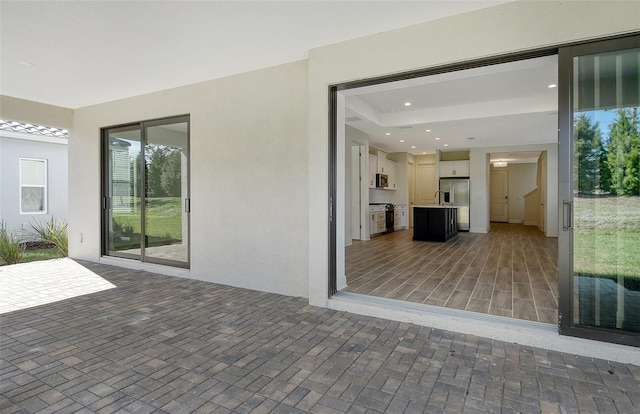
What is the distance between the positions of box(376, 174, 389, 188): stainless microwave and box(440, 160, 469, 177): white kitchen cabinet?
7.49 ft

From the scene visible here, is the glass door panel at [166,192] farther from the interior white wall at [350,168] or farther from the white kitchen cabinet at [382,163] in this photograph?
the white kitchen cabinet at [382,163]

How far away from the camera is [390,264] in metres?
5.43

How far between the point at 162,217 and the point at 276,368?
150 inches

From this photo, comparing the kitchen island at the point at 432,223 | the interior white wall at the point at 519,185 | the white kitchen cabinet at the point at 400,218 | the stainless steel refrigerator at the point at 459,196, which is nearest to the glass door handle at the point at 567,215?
the kitchen island at the point at 432,223

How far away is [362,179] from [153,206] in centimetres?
507

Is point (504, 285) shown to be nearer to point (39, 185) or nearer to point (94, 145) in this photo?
point (94, 145)

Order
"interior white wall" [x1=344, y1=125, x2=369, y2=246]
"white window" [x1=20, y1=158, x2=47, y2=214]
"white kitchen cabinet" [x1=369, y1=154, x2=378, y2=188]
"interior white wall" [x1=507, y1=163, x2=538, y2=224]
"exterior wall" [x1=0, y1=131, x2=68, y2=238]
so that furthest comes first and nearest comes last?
"interior white wall" [x1=507, y1=163, x2=538, y2=224]
"white kitchen cabinet" [x1=369, y1=154, x2=378, y2=188]
"white window" [x1=20, y1=158, x2=47, y2=214]
"exterior wall" [x1=0, y1=131, x2=68, y2=238]
"interior white wall" [x1=344, y1=125, x2=369, y2=246]

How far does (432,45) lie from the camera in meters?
2.96

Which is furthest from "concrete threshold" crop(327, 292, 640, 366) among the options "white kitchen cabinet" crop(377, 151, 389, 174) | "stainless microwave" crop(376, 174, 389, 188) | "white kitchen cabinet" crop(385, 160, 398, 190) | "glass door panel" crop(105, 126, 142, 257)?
"white kitchen cabinet" crop(385, 160, 398, 190)

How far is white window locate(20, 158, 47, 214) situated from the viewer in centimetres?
825

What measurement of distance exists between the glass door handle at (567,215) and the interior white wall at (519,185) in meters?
13.7

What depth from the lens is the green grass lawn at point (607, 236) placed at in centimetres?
241

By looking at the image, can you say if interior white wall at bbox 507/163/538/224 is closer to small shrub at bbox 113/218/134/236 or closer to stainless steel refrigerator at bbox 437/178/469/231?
stainless steel refrigerator at bbox 437/178/469/231

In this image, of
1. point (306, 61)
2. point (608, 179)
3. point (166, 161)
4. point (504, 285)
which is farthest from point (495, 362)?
point (166, 161)
